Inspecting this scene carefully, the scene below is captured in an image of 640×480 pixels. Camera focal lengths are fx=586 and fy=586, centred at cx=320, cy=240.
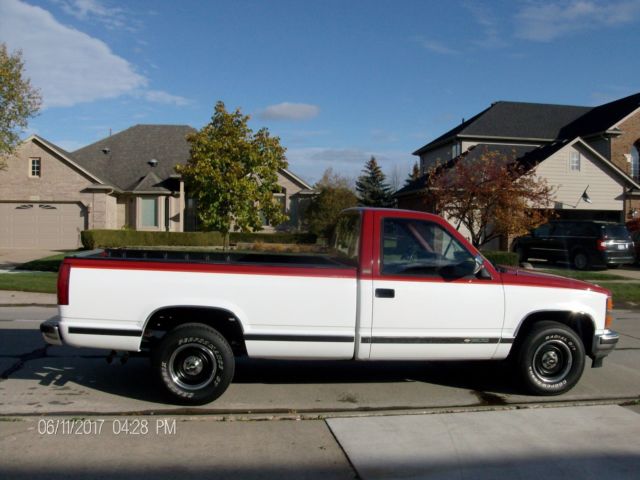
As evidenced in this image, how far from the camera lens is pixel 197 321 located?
18.5 ft

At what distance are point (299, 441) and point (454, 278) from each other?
210 centimetres

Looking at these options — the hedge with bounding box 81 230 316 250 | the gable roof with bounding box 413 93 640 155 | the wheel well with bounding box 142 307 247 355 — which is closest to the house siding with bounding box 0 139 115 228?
the hedge with bounding box 81 230 316 250

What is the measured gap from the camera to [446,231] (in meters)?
5.79

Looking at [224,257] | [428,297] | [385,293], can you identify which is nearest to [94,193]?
[224,257]

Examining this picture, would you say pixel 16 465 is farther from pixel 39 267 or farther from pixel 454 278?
pixel 39 267

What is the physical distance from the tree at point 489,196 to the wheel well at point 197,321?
48.2ft

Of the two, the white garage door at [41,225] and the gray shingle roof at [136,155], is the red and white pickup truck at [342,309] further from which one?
the gray shingle roof at [136,155]

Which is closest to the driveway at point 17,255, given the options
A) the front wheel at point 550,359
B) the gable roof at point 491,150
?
the gable roof at point 491,150

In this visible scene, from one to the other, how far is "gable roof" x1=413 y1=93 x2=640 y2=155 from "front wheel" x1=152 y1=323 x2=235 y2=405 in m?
31.6

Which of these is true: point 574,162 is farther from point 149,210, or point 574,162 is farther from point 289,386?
point 289,386

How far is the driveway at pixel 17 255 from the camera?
71.5 feet

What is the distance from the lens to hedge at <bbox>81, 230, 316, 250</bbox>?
1030 inches

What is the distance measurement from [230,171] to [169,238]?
36.2ft

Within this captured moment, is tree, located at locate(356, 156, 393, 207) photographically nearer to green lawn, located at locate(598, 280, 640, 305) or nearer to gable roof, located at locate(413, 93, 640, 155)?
gable roof, located at locate(413, 93, 640, 155)
